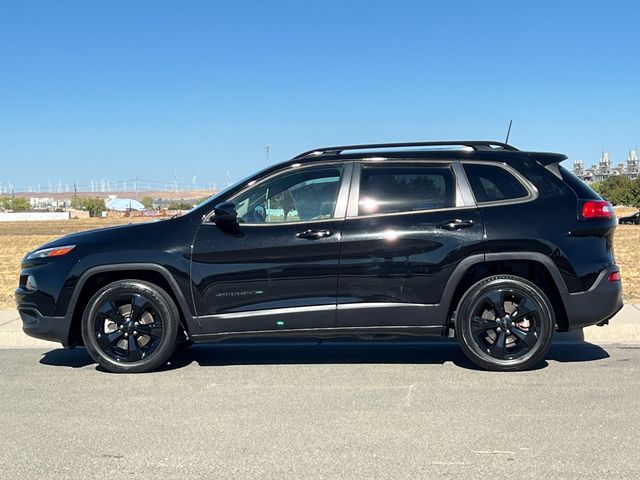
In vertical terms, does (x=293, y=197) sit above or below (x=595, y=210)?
above

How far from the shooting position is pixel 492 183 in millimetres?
5754

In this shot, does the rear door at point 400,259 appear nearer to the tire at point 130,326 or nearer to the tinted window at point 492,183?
the tinted window at point 492,183

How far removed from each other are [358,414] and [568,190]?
260 centimetres

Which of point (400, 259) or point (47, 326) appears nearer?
point (400, 259)

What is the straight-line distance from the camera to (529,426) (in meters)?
4.37

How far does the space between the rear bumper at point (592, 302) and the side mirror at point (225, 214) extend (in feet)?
9.04

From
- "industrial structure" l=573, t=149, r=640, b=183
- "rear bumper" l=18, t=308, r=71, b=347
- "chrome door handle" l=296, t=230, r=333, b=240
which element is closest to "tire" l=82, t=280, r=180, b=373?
"rear bumper" l=18, t=308, r=71, b=347

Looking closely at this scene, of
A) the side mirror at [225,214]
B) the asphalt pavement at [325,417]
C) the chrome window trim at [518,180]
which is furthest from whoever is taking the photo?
the chrome window trim at [518,180]

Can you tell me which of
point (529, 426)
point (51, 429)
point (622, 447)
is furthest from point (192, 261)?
point (622, 447)

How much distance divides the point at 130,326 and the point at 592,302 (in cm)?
383

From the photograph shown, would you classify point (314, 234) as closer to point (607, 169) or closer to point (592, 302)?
point (592, 302)

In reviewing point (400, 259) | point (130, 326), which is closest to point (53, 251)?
point (130, 326)

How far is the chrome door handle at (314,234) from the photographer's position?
18.3ft

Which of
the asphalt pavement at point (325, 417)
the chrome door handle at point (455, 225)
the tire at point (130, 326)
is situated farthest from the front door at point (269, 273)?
the chrome door handle at point (455, 225)
